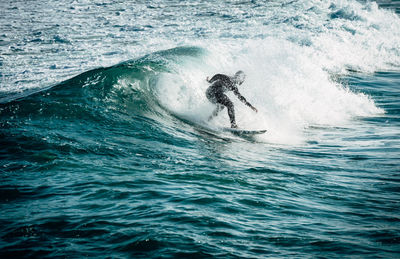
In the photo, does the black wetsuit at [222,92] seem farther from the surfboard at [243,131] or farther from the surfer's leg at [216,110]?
the surfboard at [243,131]

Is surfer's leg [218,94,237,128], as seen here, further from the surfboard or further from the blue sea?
the blue sea

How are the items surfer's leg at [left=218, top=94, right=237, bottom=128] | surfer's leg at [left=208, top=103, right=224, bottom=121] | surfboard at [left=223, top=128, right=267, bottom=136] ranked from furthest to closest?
1. surfer's leg at [left=208, top=103, right=224, bottom=121]
2. surfer's leg at [left=218, top=94, right=237, bottom=128]
3. surfboard at [left=223, top=128, right=267, bottom=136]

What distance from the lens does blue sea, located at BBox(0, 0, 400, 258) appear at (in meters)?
4.64

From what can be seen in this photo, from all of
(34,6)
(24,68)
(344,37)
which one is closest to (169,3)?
(34,6)

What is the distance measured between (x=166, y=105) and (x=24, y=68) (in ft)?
→ 26.4

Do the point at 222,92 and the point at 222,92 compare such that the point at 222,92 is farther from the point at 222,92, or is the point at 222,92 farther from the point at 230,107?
the point at 230,107

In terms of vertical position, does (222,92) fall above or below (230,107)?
above

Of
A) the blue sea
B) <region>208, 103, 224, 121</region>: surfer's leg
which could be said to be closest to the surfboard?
the blue sea

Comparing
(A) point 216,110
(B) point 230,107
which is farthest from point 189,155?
(A) point 216,110

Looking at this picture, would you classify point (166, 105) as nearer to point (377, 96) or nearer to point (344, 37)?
point (377, 96)

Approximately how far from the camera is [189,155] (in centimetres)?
809

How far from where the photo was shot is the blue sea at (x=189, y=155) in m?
4.64

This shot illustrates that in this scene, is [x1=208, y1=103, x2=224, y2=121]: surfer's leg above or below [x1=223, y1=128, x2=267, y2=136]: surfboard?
above

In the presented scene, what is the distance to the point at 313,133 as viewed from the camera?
11.4 metres
